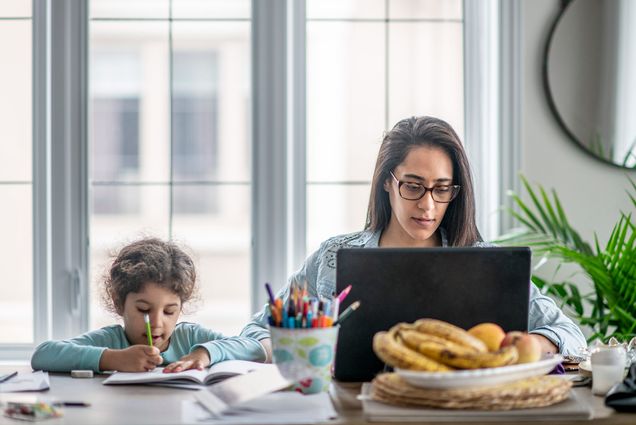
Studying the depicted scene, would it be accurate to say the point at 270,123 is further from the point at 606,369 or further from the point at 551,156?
the point at 606,369

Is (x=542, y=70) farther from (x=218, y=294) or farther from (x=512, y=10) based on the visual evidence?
(x=218, y=294)

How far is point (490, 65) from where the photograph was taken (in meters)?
3.25

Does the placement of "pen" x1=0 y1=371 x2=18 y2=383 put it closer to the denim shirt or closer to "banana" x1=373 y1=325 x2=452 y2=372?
the denim shirt

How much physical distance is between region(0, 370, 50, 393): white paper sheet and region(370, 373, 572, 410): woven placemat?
682mm

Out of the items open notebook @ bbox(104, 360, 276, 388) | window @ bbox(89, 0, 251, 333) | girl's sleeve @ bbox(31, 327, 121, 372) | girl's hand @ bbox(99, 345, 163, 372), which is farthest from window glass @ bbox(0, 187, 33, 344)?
open notebook @ bbox(104, 360, 276, 388)

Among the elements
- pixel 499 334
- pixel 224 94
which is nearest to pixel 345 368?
pixel 499 334

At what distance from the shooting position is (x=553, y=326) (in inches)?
82.8

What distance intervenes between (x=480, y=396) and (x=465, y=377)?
0.04m

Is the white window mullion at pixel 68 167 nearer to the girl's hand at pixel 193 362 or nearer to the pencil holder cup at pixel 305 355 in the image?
the girl's hand at pixel 193 362

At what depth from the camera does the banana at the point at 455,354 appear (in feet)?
4.66

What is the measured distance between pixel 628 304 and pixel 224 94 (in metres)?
1.59

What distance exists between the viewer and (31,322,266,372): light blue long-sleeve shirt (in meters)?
1.87

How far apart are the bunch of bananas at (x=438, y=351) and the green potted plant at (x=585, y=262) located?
1.45 metres

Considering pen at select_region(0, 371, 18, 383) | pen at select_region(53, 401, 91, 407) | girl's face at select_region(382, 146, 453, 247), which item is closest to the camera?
pen at select_region(53, 401, 91, 407)
